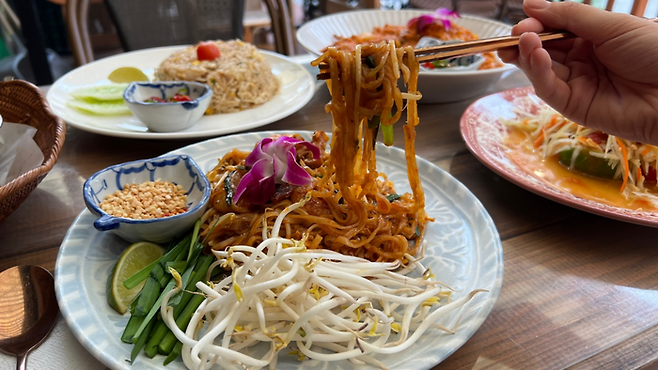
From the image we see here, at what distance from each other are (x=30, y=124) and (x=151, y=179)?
56cm

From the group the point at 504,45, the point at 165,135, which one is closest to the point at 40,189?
the point at 165,135

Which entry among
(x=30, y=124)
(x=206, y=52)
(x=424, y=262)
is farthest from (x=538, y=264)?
(x=206, y=52)

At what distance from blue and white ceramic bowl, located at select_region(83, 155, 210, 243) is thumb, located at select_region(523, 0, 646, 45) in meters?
1.47

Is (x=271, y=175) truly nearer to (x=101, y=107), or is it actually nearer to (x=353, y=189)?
(x=353, y=189)

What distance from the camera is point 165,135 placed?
186cm

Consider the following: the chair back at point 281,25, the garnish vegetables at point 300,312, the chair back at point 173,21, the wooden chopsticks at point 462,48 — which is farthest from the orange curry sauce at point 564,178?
the chair back at point 173,21

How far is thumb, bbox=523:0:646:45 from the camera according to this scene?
5.13ft

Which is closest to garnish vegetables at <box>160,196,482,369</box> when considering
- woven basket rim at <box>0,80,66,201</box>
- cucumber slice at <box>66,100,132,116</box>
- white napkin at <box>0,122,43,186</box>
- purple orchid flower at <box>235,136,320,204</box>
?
purple orchid flower at <box>235,136,320,204</box>

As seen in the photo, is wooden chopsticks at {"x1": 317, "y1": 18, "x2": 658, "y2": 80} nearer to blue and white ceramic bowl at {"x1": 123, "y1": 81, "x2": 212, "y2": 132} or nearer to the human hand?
the human hand

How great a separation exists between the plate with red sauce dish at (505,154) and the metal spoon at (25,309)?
1488 millimetres

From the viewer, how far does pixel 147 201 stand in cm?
136

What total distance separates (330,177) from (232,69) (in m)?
1.33

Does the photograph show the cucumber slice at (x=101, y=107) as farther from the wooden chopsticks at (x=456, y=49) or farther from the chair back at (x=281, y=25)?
the chair back at (x=281, y=25)

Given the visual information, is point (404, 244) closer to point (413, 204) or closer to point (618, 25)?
point (413, 204)
